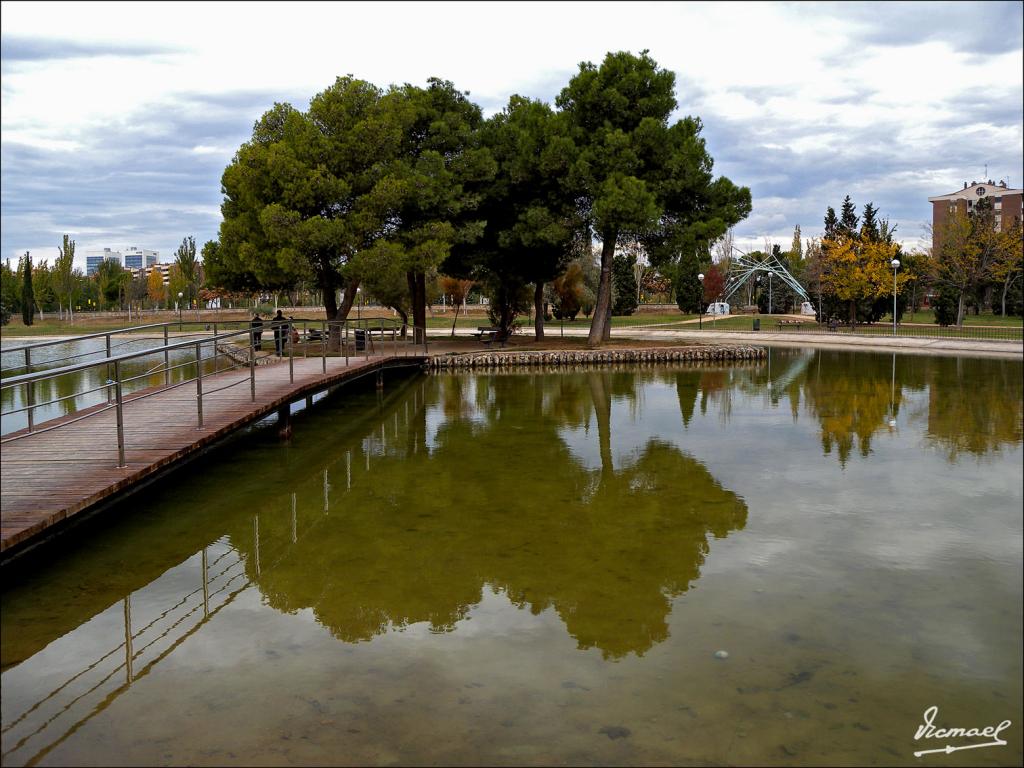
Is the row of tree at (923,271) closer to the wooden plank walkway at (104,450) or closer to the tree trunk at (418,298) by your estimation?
the tree trunk at (418,298)

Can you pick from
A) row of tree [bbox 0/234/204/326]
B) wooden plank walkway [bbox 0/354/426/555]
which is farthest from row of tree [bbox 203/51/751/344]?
row of tree [bbox 0/234/204/326]

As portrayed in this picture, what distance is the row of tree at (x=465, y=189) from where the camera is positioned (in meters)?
28.0

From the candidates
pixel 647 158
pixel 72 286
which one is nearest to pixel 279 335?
pixel 647 158

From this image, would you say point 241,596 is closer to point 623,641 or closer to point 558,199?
point 623,641

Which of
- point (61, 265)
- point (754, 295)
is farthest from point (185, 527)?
point (754, 295)

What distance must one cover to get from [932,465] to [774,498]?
3073 millimetres

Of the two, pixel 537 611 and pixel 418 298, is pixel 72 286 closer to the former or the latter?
pixel 418 298

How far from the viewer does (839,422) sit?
15602 millimetres

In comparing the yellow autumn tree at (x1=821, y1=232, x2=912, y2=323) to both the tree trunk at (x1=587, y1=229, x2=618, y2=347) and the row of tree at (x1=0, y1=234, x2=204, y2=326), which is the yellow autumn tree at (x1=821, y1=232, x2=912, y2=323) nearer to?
the tree trunk at (x1=587, y1=229, x2=618, y2=347)

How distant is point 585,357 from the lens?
29734mm

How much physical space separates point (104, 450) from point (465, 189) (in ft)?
82.1

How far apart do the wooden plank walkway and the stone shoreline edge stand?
13142 mm

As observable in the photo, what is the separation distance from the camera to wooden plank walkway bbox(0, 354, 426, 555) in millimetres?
7344

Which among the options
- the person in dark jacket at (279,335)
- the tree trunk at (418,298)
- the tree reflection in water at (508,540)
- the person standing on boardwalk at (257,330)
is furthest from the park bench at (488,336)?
the tree reflection in water at (508,540)
